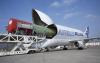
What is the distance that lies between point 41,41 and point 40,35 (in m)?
1.11

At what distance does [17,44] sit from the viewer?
18.0m

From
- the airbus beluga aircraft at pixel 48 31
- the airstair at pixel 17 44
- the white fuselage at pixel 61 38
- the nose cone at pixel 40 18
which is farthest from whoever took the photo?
the nose cone at pixel 40 18

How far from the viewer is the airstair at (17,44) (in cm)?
1698

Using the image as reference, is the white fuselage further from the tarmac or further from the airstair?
the tarmac

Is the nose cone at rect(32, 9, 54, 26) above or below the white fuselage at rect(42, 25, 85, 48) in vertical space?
above

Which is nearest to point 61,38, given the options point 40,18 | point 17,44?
point 40,18

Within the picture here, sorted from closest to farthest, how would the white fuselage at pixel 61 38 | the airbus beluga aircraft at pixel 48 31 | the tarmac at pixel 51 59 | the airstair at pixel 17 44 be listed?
1. the tarmac at pixel 51 59
2. the airstair at pixel 17 44
3. the airbus beluga aircraft at pixel 48 31
4. the white fuselage at pixel 61 38

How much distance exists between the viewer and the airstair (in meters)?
17.0

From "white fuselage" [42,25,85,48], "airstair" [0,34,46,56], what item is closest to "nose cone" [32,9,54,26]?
"white fuselage" [42,25,85,48]

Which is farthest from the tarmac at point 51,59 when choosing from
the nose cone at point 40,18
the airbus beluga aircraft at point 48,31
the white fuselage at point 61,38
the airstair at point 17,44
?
the nose cone at point 40,18

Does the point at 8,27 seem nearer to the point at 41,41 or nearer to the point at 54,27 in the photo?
the point at 41,41

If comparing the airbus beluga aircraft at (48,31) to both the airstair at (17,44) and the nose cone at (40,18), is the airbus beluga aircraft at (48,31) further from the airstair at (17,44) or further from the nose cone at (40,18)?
the airstair at (17,44)

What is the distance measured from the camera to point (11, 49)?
18406 millimetres

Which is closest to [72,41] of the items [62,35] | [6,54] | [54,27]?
[62,35]
